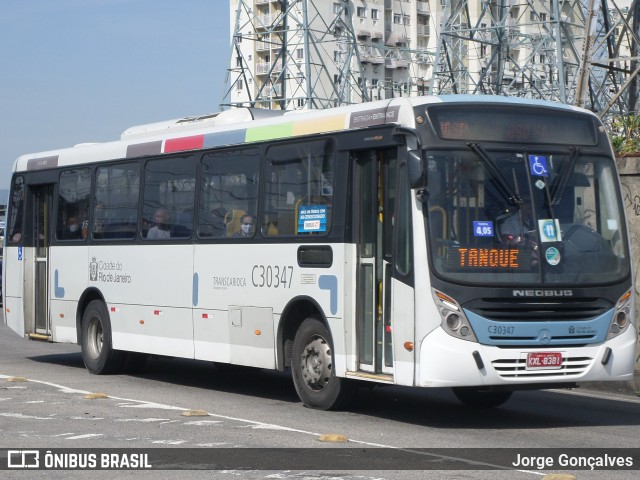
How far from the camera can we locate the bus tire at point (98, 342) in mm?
17484

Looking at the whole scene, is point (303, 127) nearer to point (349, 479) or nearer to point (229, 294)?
point (229, 294)

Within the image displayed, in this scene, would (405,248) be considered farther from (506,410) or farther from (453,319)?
(506,410)

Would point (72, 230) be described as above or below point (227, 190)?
below

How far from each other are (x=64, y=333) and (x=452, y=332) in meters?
8.57

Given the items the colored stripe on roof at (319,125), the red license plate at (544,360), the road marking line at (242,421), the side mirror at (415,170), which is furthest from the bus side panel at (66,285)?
the red license plate at (544,360)

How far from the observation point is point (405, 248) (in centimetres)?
1198

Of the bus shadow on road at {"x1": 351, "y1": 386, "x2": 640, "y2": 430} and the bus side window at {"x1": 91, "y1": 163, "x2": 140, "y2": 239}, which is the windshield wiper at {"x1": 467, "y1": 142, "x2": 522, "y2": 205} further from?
the bus side window at {"x1": 91, "y1": 163, "x2": 140, "y2": 239}

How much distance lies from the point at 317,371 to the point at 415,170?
270 centimetres

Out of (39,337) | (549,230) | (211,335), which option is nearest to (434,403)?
(211,335)

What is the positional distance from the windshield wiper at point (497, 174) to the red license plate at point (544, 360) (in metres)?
1.42

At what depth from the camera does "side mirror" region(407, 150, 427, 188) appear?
38.3 ft

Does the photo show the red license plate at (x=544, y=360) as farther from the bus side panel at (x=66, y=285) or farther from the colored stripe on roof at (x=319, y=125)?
→ the bus side panel at (x=66, y=285)

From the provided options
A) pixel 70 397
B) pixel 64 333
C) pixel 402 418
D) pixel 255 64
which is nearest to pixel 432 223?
pixel 402 418

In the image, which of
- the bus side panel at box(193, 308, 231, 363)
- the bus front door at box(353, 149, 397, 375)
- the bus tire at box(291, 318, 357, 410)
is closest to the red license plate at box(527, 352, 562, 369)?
the bus front door at box(353, 149, 397, 375)
